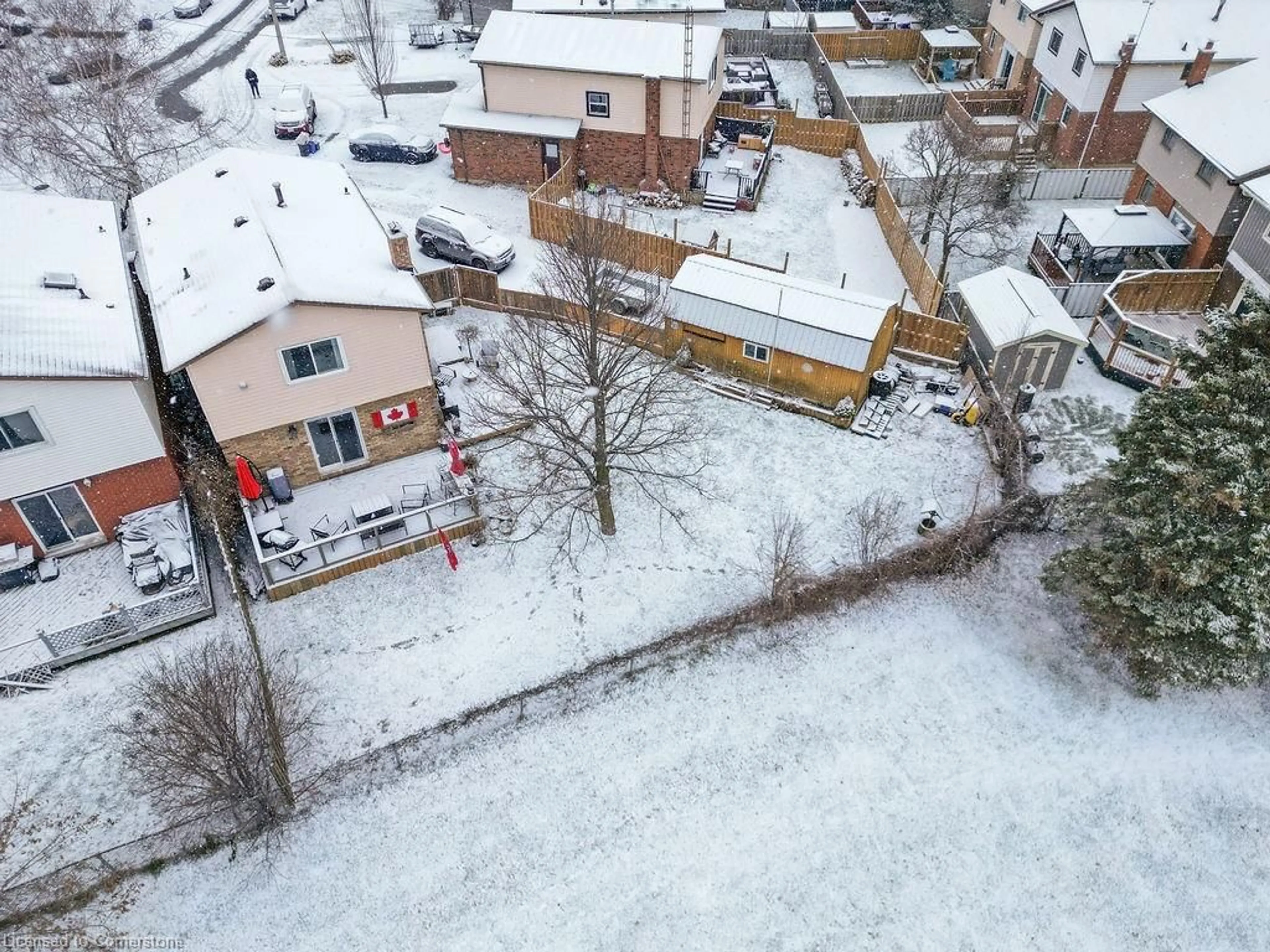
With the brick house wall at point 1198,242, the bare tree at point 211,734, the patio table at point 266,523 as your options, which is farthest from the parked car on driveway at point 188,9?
the brick house wall at point 1198,242

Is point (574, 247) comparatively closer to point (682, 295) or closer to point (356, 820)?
point (682, 295)

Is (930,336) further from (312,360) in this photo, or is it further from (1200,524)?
(312,360)

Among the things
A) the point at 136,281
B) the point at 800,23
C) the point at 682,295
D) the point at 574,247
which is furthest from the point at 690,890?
the point at 800,23

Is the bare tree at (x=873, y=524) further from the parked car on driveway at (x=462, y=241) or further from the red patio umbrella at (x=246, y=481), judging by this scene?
the parked car on driveway at (x=462, y=241)

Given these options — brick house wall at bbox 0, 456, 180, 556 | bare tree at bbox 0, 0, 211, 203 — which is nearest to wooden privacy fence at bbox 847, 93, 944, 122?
bare tree at bbox 0, 0, 211, 203

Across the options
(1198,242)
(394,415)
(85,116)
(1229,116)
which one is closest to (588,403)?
(394,415)
